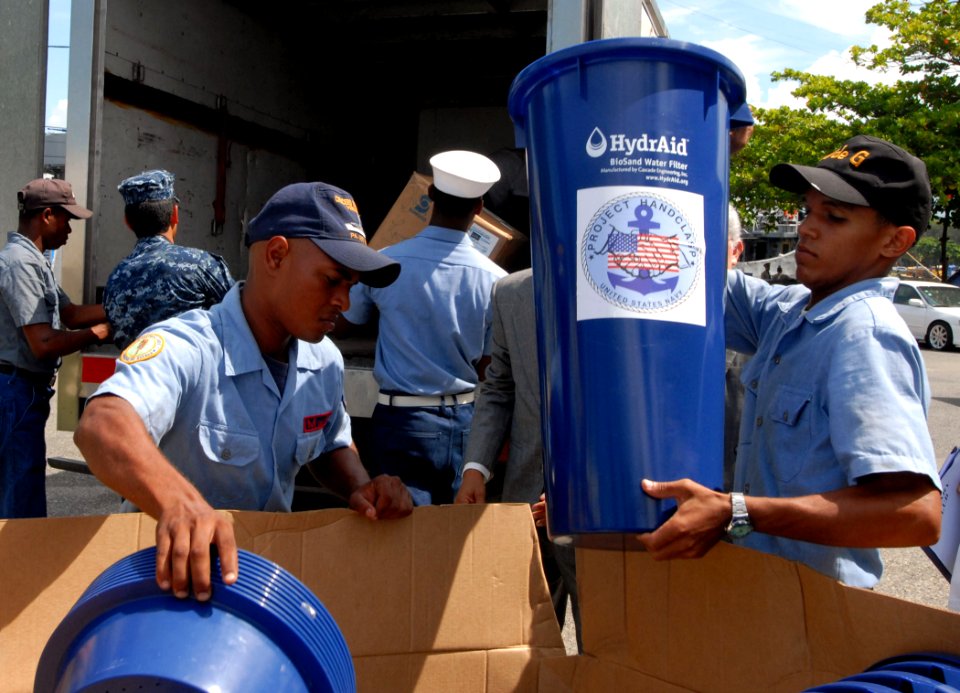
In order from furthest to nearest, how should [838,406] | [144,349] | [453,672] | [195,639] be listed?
[453,672], [144,349], [838,406], [195,639]

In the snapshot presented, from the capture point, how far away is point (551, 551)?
2.56 meters

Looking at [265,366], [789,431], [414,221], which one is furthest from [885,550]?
[265,366]

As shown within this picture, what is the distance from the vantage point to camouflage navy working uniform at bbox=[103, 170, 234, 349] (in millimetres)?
3178

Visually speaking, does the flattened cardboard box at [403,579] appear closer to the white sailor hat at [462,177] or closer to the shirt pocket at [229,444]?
the shirt pocket at [229,444]

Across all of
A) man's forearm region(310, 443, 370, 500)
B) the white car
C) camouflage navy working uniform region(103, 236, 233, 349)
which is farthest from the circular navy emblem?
the white car

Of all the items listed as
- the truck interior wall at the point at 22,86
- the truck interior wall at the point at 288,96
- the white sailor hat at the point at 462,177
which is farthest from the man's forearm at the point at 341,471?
the truck interior wall at the point at 22,86

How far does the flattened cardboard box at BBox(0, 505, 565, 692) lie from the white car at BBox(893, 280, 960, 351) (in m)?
17.1

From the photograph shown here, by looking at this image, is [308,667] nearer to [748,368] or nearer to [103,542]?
[103,542]

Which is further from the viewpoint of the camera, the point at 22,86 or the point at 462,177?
the point at 22,86

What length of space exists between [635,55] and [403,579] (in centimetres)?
104

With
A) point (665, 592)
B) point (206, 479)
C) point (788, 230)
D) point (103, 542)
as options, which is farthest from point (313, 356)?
point (788, 230)

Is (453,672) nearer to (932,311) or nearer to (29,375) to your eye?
(29,375)

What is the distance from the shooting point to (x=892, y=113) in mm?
20422

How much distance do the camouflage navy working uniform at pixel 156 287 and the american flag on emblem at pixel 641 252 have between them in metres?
2.14
